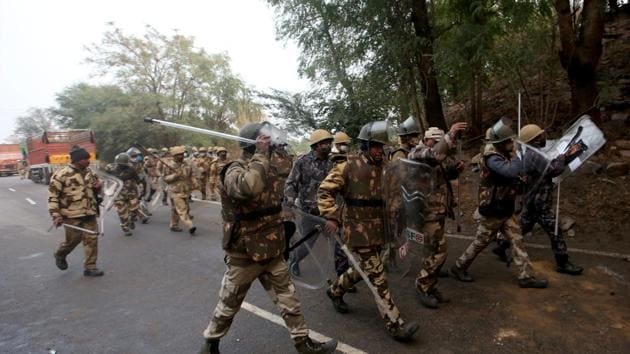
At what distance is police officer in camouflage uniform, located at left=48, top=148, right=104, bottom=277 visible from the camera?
540 cm

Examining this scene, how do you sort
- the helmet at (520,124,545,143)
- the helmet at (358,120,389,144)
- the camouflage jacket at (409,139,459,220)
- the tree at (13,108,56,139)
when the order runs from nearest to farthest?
the helmet at (358,120,389,144) → the camouflage jacket at (409,139,459,220) → the helmet at (520,124,545,143) → the tree at (13,108,56,139)

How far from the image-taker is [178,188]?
7.93 m

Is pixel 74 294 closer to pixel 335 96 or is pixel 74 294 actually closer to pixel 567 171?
pixel 567 171

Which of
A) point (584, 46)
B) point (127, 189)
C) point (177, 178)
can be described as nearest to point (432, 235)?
point (584, 46)

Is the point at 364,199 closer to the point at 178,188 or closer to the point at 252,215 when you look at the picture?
the point at 252,215

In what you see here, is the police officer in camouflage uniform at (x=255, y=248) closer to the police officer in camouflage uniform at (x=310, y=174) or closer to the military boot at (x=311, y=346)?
the military boot at (x=311, y=346)

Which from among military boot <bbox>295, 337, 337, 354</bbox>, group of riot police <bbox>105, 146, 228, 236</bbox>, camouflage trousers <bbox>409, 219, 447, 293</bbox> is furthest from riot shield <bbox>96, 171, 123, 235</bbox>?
camouflage trousers <bbox>409, 219, 447, 293</bbox>

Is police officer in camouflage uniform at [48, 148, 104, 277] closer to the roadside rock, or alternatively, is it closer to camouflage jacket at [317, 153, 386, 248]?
camouflage jacket at [317, 153, 386, 248]

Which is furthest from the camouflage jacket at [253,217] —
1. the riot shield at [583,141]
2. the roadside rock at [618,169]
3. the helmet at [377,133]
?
the roadside rock at [618,169]

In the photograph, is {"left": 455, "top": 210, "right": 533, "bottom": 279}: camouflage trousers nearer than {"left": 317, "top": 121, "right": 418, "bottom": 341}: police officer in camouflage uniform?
No

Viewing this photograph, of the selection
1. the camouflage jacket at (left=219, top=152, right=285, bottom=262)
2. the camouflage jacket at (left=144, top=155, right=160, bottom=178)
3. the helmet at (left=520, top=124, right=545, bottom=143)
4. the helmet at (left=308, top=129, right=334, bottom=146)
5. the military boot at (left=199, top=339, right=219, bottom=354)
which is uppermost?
the helmet at (left=520, top=124, right=545, bottom=143)

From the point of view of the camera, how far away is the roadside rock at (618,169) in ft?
21.6

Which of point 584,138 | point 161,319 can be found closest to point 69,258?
point 161,319

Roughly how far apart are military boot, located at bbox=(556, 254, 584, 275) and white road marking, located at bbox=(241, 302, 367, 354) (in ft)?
8.78
